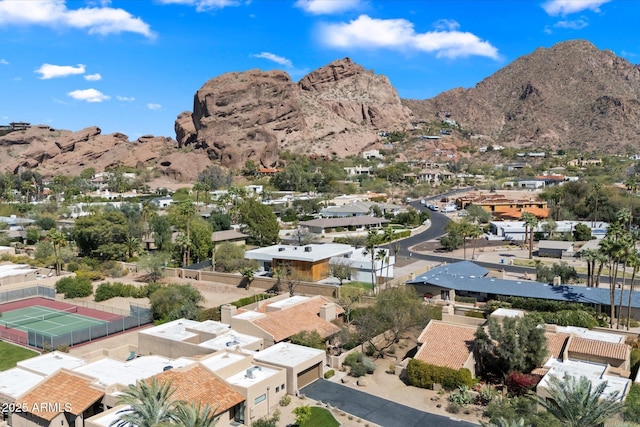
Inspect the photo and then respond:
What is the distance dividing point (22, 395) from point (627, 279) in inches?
2055

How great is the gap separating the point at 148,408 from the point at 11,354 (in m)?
21.5

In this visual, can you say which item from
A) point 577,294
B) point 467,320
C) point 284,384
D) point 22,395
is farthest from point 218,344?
point 577,294

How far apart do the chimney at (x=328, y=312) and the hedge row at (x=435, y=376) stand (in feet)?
33.7

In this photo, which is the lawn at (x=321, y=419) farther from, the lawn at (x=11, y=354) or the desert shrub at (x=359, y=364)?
the lawn at (x=11, y=354)

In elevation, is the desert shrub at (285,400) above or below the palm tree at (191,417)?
below

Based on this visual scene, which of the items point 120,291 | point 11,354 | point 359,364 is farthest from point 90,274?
point 359,364

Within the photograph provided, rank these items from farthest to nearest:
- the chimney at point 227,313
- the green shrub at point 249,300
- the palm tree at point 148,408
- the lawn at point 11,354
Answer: the green shrub at point 249,300 < the chimney at point 227,313 < the lawn at point 11,354 < the palm tree at point 148,408

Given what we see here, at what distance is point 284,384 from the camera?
27.2 metres

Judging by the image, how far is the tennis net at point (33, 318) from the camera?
42.7m

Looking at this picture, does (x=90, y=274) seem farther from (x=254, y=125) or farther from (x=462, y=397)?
(x=254, y=125)

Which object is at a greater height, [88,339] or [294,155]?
[294,155]

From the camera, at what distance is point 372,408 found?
1028 inches

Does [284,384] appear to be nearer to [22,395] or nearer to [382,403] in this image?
[382,403]

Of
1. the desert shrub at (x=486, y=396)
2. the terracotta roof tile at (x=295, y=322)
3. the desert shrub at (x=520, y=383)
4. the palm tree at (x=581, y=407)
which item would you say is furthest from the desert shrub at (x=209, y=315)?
the palm tree at (x=581, y=407)
